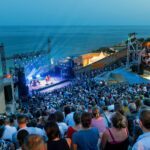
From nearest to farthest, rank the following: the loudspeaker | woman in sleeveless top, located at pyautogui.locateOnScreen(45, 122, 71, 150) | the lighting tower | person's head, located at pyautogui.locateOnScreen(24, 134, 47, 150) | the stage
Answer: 1. person's head, located at pyautogui.locateOnScreen(24, 134, 47, 150)
2. woman in sleeveless top, located at pyautogui.locateOnScreen(45, 122, 71, 150)
3. the loudspeaker
4. the lighting tower
5. the stage

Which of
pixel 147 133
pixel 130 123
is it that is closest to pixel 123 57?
pixel 130 123

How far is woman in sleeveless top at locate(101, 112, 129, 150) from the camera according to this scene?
4602 mm

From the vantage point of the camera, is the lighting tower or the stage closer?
the lighting tower

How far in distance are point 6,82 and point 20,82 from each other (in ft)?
22.2

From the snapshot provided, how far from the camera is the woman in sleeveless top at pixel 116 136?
460 cm

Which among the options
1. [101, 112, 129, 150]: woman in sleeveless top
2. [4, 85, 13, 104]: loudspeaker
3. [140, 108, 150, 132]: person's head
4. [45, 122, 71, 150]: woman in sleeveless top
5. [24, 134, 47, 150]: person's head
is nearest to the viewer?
[24, 134, 47, 150]: person's head

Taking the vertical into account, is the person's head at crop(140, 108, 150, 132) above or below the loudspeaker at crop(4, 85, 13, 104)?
above

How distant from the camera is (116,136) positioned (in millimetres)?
4645

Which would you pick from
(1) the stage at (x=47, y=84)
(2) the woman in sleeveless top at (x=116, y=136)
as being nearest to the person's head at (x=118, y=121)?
(2) the woman in sleeveless top at (x=116, y=136)

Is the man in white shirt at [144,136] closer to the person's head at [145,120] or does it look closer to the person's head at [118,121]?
the person's head at [145,120]

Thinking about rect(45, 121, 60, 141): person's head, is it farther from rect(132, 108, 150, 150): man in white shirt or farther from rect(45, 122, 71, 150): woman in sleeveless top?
rect(132, 108, 150, 150): man in white shirt

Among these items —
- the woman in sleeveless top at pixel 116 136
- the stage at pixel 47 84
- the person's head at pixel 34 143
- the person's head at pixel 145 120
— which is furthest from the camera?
the stage at pixel 47 84

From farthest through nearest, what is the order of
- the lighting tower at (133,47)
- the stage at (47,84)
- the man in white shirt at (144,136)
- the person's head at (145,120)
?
the stage at (47,84)
the lighting tower at (133,47)
the person's head at (145,120)
the man in white shirt at (144,136)

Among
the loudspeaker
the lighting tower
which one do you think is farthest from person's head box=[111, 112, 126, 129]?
the lighting tower
